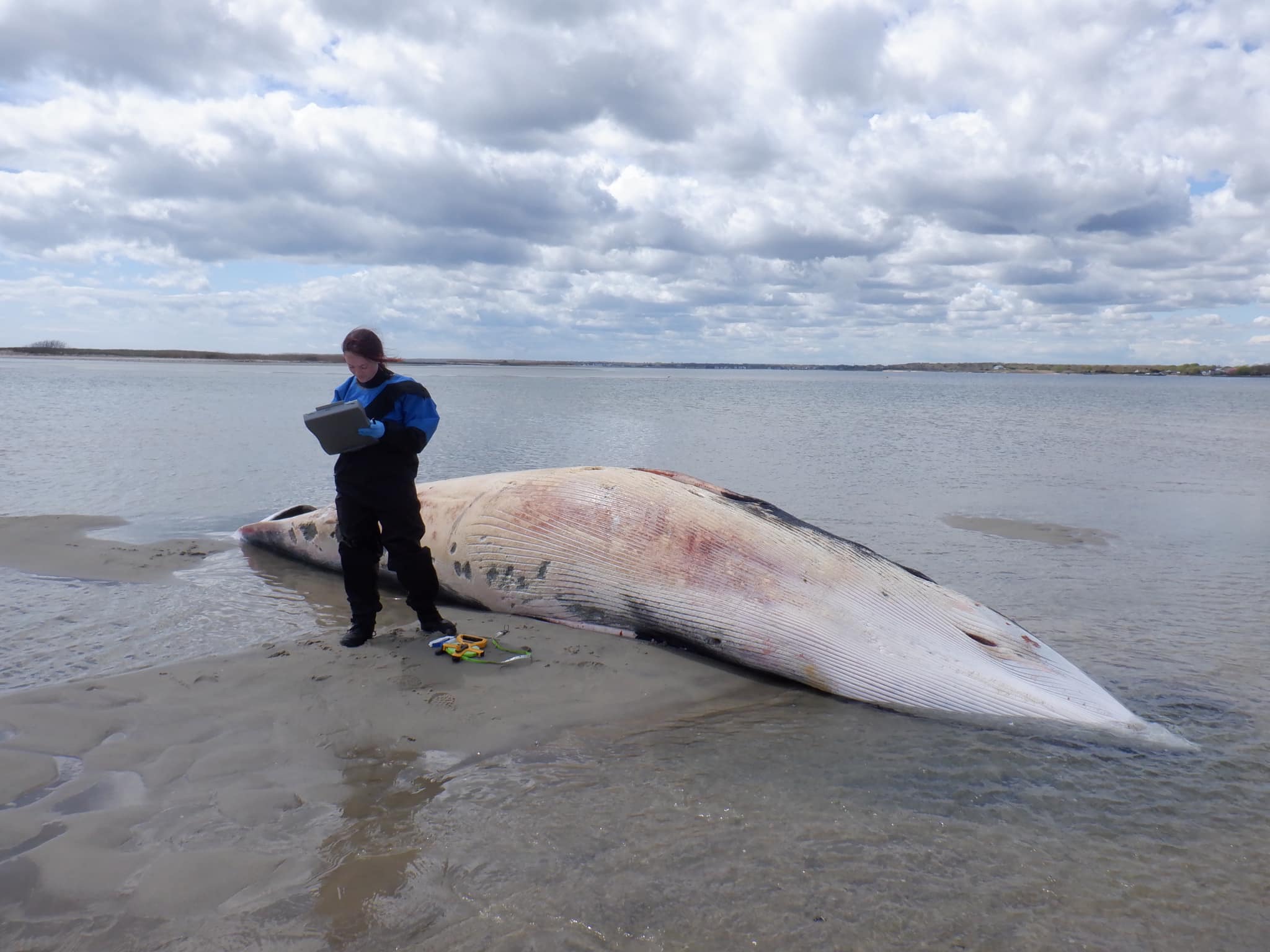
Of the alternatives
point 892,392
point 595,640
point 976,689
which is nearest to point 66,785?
point 595,640

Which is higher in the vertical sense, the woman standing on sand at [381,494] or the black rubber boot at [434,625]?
the woman standing on sand at [381,494]

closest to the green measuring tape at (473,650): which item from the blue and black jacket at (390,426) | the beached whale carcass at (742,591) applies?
the beached whale carcass at (742,591)

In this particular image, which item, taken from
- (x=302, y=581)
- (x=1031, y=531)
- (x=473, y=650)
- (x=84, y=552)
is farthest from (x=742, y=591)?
(x=1031, y=531)

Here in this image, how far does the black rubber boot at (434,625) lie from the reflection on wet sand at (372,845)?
164 cm

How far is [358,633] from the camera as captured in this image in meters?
5.32

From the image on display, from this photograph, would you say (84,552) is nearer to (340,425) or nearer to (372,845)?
(340,425)

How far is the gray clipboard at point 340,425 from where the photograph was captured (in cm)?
481

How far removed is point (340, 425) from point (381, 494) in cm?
62

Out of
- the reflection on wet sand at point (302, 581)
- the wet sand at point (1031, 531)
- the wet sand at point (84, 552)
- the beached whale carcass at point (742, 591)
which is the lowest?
the reflection on wet sand at point (302, 581)

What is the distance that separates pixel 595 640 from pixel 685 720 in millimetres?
1209

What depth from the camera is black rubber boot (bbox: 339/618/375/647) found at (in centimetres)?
525

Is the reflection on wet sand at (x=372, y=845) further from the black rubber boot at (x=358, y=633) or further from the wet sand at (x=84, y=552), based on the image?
the wet sand at (x=84, y=552)

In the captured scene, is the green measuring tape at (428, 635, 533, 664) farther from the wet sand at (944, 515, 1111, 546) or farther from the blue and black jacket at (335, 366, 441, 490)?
the wet sand at (944, 515, 1111, 546)

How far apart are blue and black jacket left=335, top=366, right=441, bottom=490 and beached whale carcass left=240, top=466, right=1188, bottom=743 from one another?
3.71ft
